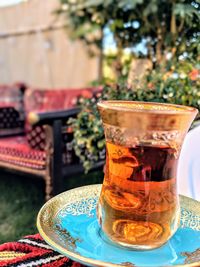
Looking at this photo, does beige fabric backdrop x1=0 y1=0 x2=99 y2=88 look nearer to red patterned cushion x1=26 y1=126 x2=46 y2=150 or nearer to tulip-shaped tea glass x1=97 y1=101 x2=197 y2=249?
red patterned cushion x1=26 y1=126 x2=46 y2=150

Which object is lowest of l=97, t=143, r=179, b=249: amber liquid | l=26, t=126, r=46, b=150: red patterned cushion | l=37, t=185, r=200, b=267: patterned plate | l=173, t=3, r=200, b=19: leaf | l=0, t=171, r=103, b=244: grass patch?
l=0, t=171, r=103, b=244: grass patch

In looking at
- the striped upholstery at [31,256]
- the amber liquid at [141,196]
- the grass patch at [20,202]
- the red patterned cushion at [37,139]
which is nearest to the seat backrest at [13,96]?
the grass patch at [20,202]

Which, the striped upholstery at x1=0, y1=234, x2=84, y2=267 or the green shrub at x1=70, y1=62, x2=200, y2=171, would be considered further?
the green shrub at x1=70, y1=62, x2=200, y2=171

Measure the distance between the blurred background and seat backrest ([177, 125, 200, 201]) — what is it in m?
0.38

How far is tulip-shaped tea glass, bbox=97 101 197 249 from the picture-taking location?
0.59 meters

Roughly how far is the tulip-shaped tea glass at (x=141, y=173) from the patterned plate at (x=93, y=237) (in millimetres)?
27

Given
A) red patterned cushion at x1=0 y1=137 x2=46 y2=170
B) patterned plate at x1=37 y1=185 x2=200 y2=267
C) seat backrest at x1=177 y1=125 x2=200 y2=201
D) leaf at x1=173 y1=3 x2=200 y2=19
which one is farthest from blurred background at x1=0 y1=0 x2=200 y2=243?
patterned plate at x1=37 y1=185 x2=200 y2=267

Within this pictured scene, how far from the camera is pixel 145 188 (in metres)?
0.61

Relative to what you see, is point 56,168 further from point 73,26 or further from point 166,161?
point 73,26

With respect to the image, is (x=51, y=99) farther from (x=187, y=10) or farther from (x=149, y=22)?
(x=187, y=10)

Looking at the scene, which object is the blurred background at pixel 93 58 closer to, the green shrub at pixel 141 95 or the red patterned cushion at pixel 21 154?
the green shrub at pixel 141 95

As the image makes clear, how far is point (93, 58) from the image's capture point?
4113mm

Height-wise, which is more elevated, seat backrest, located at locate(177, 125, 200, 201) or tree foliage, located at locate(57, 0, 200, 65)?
tree foliage, located at locate(57, 0, 200, 65)

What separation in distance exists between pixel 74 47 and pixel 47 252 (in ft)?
12.8
